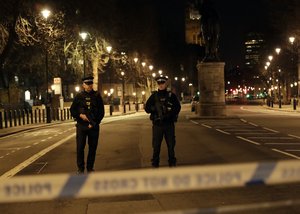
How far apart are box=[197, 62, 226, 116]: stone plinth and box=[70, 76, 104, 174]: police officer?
24.3m

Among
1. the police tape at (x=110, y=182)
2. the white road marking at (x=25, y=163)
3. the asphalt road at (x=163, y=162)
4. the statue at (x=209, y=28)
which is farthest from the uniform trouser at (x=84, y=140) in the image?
the statue at (x=209, y=28)

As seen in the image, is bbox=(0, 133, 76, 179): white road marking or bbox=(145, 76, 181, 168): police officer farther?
bbox=(0, 133, 76, 179): white road marking

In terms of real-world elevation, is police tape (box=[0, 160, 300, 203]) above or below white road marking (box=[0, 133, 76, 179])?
above

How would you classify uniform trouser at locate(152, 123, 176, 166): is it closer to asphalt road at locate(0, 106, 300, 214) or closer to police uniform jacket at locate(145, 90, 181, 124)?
police uniform jacket at locate(145, 90, 181, 124)

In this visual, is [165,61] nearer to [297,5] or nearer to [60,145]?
[297,5]

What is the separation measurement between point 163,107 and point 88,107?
52.9 inches

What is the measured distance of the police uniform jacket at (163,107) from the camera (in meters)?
10.1

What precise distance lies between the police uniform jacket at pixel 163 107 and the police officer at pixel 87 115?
94cm

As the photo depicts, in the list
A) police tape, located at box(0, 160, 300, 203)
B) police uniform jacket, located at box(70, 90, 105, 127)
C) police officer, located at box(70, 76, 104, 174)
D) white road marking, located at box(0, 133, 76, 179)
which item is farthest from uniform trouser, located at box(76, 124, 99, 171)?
police tape, located at box(0, 160, 300, 203)

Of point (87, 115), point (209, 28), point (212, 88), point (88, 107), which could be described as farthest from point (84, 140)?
point (209, 28)

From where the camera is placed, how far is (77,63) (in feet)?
172

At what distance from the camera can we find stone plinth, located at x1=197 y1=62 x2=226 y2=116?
33.8m

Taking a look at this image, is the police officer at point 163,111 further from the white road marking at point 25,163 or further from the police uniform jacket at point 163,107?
the white road marking at point 25,163

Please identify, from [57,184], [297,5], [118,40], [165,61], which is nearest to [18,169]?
[57,184]
